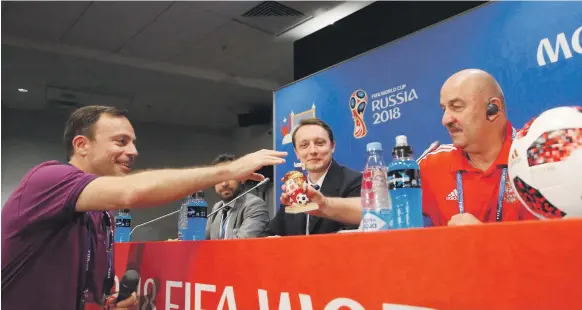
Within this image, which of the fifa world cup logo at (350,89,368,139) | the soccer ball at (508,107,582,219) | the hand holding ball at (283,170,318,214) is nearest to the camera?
the soccer ball at (508,107,582,219)

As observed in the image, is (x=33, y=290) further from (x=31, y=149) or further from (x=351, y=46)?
(x=31, y=149)

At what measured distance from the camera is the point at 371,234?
0.77 m

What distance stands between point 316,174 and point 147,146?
19.3ft

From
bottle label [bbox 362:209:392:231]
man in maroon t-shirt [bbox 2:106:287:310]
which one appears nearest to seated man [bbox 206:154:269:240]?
man in maroon t-shirt [bbox 2:106:287:310]

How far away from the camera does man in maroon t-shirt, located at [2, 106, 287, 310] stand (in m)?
1.10

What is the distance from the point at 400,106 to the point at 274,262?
1941 millimetres

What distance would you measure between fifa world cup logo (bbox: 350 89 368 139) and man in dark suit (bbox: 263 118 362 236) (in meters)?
0.80

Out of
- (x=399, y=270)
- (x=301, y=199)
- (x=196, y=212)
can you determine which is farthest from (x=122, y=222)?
(x=399, y=270)

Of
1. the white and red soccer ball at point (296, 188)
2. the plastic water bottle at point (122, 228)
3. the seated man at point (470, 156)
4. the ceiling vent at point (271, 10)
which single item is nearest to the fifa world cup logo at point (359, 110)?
the seated man at point (470, 156)

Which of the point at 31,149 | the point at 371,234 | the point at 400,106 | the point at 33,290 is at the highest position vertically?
the point at 31,149

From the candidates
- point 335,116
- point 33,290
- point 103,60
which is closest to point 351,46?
point 335,116

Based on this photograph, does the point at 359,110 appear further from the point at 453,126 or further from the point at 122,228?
the point at 122,228

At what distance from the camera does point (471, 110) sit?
64.4 inches

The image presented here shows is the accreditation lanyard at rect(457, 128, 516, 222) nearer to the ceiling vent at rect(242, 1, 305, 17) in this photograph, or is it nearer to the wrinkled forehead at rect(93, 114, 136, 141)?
the wrinkled forehead at rect(93, 114, 136, 141)
